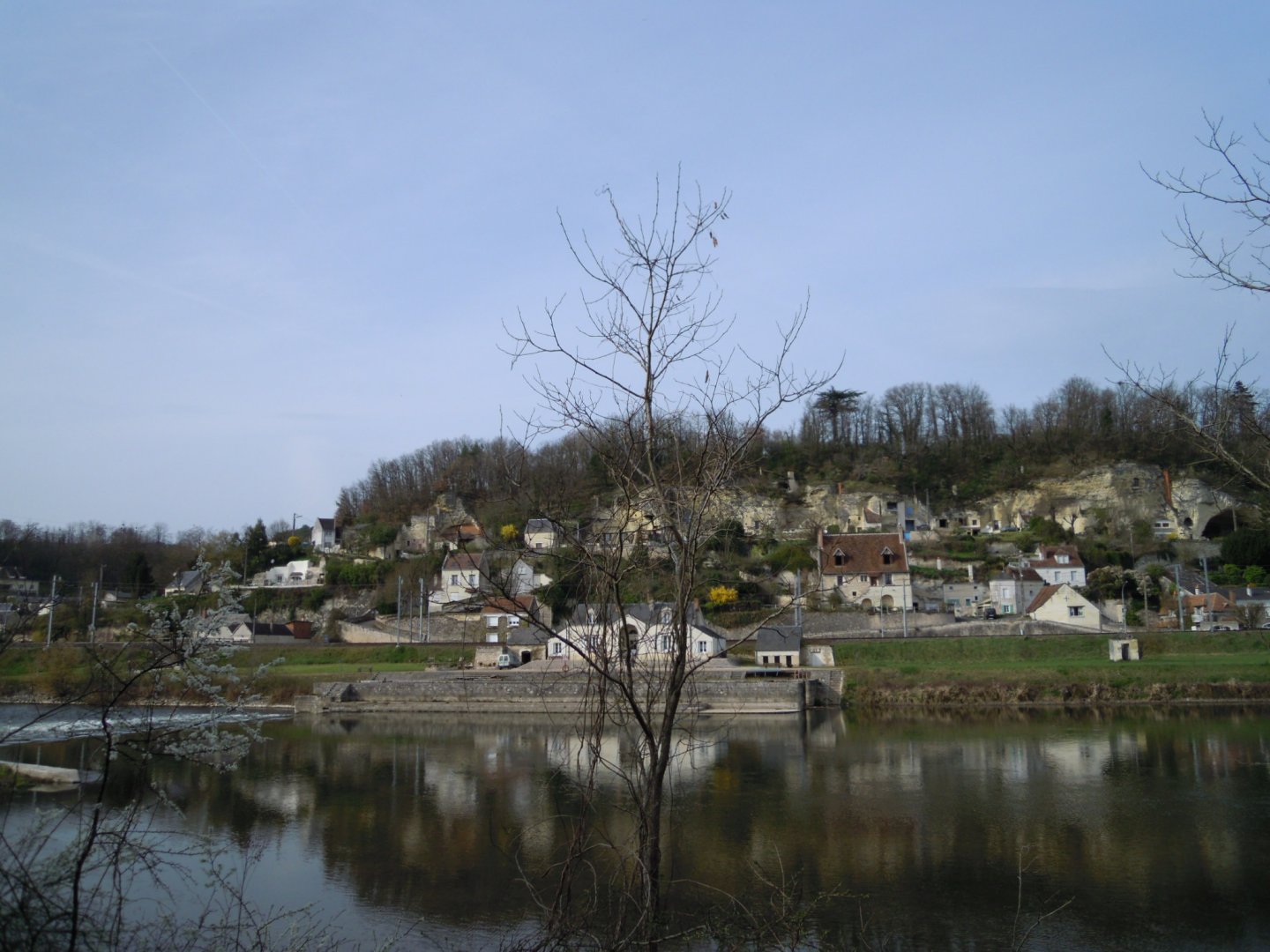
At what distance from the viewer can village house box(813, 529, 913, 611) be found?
1698 inches

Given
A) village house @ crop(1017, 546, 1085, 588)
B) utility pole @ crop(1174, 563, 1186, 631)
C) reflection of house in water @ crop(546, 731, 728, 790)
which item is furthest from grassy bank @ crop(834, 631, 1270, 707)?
village house @ crop(1017, 546, 1085, 588)

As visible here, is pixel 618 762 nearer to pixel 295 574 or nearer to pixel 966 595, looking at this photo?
pixel 966 595

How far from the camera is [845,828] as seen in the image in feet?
42.5

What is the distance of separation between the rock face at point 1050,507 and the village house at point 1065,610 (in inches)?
539

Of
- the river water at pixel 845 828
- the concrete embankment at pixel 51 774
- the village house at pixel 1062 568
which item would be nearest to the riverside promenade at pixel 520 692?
the river water at pixel 845 828

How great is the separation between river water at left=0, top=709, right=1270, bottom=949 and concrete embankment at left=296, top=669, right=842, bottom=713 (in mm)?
5429

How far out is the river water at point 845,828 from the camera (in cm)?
939

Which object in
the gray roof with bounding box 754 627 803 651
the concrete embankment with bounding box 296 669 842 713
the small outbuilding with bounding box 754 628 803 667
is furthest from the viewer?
the small outbuilding with bounding box 754 628 803 667

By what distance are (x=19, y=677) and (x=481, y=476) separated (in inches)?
1044

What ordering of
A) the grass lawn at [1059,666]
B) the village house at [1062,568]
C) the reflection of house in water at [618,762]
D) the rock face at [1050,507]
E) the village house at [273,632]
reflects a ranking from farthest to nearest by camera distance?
the rock face at [1050,507], the village house at [1062,568], the village house at [273,632], the grass lawn at [1059,666], the reflection of house in water at [618,762]

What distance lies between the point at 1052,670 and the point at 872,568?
50.0ft

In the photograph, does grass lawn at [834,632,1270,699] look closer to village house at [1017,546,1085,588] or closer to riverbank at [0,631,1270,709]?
riverbank at [0,631,1270,709]

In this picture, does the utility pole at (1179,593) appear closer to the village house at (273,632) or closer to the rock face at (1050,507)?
the rock face at (1050,507)

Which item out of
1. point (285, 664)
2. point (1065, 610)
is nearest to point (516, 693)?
point (285, 664)
